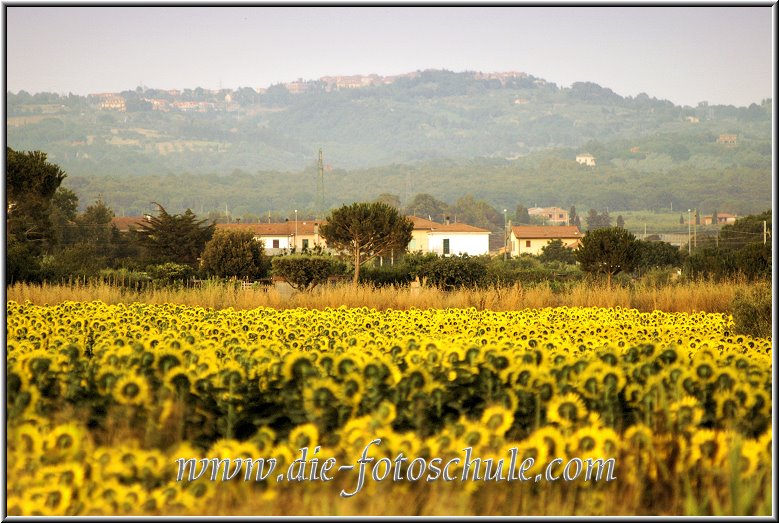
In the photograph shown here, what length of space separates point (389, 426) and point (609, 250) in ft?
77.9

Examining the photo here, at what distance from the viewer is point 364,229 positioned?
31.7 meters

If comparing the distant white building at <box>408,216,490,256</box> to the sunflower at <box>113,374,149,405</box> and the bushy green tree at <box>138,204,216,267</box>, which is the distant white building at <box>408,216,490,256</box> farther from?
the sunflower at <box>113,374,149,405</box>

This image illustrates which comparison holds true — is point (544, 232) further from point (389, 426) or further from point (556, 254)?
point (389, 426)

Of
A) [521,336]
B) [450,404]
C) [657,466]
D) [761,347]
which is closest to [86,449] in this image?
[450,404]

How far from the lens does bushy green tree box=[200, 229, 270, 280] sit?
38.0 metres

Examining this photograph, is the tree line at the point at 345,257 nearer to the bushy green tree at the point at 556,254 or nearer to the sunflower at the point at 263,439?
the sunflower at the point at 263,439

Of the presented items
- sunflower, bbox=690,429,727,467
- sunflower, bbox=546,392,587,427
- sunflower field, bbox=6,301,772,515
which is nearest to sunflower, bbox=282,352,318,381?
sunflower field, bbox=6,301,772,515

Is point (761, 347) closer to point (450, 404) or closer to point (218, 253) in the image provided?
point (450, 404)

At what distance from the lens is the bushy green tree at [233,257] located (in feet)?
125

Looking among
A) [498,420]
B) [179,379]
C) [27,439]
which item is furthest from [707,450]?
[27,439]

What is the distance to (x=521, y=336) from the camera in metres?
8.20

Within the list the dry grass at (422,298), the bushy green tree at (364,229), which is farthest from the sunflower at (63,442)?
the bushy green tree at (364,229)

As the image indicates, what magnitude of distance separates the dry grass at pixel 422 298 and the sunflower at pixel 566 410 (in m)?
11.6

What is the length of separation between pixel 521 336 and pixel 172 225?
52.3m
